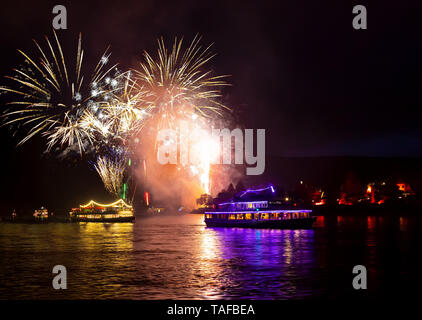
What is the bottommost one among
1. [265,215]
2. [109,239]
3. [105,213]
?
[109,239]

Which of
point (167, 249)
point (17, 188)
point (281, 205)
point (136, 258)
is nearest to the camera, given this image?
point (136, 258)

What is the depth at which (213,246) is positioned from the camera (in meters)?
65.2

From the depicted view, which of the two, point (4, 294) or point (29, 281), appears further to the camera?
point (29, 281)

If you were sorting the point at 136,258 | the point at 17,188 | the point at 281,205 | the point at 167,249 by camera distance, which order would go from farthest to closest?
the point at 17,188 < the point at 281,205 < the point at 167,249 < the point at 136,258

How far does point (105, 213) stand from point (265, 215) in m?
66.5

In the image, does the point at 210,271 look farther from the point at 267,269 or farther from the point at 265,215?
the point at 265,215

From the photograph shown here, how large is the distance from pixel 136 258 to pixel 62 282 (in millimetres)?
15864

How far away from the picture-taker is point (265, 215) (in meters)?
100

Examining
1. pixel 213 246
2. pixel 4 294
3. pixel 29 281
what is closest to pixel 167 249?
pixel 213 246

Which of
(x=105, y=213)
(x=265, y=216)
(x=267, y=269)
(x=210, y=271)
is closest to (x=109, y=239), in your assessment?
(x=265, y=216)

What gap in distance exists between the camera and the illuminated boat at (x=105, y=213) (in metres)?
148

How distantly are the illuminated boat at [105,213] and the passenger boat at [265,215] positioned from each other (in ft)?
143

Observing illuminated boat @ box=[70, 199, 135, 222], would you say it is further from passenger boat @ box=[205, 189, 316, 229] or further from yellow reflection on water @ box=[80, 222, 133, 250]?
passenger boat @ box=[205, 189, 316, 229]
